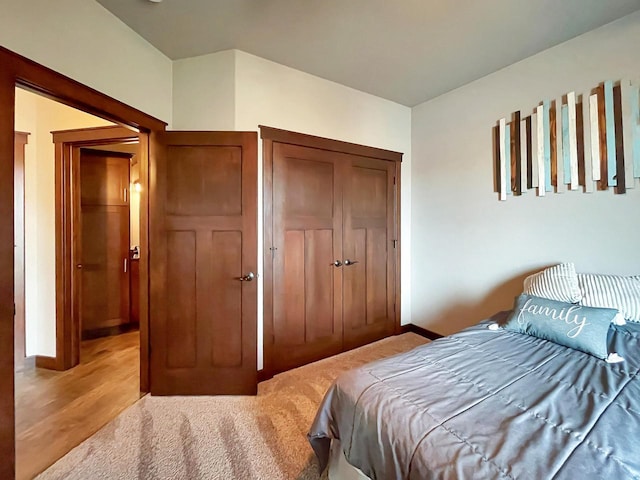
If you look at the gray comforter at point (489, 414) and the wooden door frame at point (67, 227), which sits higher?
the wooden door frame at point (67, 227)

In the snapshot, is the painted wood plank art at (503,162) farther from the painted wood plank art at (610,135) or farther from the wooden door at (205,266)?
the wooden door at (205,266)

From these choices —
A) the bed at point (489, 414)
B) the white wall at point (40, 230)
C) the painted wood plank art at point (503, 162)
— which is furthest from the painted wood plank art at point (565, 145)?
the white wall at point (40, 230)

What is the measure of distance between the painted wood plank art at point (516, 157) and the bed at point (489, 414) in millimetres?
1378

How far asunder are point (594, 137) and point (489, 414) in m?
2.22

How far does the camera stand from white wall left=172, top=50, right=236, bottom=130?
8.06 feet

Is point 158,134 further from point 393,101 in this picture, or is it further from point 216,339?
point 393,101

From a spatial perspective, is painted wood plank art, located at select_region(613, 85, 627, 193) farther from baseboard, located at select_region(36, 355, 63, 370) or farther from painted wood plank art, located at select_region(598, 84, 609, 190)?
baseboard, located at select_region(36, 355, 63, 370)

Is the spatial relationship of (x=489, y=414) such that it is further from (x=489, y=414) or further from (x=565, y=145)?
(x=565, y=145)

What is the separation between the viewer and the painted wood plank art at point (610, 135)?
2066 mm

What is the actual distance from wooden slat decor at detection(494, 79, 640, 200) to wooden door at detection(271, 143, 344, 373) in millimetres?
1590

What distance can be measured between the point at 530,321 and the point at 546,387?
2.25 ft

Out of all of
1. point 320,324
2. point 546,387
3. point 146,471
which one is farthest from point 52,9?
point 546,387

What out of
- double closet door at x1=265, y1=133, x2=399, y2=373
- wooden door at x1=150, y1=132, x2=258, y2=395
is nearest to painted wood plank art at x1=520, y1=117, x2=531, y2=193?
double closet door at x1=265, y1=133, x2=399, y2=373

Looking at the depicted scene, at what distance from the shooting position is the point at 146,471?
1.60 m
